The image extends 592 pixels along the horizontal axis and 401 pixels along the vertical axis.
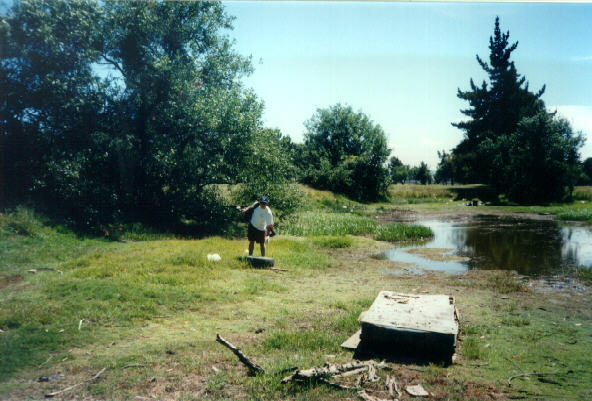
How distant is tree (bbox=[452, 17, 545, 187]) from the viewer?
183 feet

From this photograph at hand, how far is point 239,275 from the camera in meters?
12.2

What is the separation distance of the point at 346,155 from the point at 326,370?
211 feet

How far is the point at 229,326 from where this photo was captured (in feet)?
27.0

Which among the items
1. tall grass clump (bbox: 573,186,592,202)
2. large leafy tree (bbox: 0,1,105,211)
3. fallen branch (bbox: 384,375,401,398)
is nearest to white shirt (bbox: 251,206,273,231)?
fallen branch (bbox: 384,375,401,398)

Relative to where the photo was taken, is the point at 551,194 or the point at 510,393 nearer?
the point at 510,393

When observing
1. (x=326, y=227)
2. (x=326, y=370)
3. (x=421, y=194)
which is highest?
(x=421, y=194)

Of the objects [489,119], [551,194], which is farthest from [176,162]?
[489,119]

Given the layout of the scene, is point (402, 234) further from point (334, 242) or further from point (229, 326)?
point (229, 326)

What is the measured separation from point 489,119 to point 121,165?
5492 centimetres

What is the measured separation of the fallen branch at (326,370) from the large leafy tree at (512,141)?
47.9 metres

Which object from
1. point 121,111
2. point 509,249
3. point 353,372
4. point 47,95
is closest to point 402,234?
point 509,249

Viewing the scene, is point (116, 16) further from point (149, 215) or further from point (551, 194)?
point (551, 194)

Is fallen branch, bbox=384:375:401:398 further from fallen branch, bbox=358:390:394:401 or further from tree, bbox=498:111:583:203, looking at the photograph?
tree, bbox=498:111:583:203

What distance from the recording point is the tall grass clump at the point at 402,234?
23.5 meters
